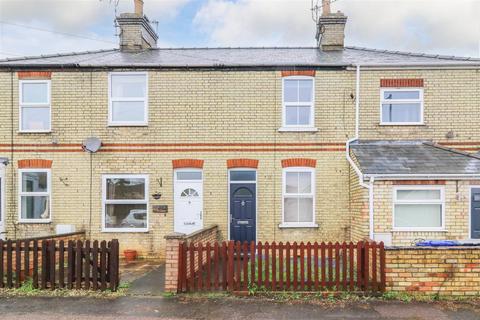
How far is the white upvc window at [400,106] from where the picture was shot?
44.9 feet

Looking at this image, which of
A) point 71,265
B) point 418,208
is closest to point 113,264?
point 71,265

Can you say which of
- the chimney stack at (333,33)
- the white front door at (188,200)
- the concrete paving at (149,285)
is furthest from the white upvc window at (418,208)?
the chimney stack at (333,33)

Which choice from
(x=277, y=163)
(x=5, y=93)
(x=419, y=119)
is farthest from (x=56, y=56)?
(x=419, y=119)

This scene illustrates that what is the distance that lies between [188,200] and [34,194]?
4885 mm

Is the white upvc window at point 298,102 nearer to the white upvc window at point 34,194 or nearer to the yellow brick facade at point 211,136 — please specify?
the yellow brick facade at point 211,136

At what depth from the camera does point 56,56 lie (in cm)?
1522

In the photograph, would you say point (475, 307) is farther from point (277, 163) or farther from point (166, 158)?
point (166, 158)

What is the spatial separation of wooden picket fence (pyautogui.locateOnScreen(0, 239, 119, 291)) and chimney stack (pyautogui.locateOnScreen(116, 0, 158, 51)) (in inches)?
363

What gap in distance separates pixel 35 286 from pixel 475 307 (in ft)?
28.0

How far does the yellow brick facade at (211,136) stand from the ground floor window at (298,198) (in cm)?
22

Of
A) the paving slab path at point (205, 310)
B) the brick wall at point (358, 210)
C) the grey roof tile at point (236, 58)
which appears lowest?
the paving slab path at point (205, 310)

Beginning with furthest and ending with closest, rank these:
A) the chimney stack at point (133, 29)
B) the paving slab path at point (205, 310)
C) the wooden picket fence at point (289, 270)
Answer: the chimney stack at point (133, 29)
the wooden picket fence at point (289, 270)
the paving slab path at point (205, 310)

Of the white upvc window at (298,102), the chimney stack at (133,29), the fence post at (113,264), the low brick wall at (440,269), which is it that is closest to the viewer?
the low brick wall at (440,269)

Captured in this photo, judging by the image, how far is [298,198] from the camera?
13570 millimetres
